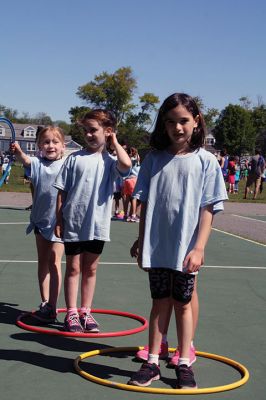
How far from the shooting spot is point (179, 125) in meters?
4.10

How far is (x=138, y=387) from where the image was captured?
3.85 metres

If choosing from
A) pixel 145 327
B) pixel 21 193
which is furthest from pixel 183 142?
pixel 21 193

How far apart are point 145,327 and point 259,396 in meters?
1.61

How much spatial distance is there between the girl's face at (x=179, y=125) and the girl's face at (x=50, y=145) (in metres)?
1.89

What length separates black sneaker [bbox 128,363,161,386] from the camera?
156 inches

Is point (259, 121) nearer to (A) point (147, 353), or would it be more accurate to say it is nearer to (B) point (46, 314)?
(B) point (46, 314)

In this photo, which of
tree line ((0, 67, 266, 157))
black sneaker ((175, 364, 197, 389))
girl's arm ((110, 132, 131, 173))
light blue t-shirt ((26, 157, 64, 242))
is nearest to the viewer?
black sneaker ((175, 364, 197, 389))

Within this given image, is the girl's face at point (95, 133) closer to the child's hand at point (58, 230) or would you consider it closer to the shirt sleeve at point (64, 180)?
the shirt sleeve at point (64, 180)

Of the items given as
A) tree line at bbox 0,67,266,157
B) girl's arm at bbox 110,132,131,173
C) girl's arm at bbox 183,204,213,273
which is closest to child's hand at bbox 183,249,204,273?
girl's arm at bbox 183,204,213,273

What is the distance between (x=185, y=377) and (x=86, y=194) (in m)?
1.80

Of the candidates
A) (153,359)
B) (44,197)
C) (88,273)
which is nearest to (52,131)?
(44,197)

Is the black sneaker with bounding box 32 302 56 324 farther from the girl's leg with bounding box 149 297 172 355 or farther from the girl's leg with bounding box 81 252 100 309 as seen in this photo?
the girl's leg with bounding box 149 297 172 355

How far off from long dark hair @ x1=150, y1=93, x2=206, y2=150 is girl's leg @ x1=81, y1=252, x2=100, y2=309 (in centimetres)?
144

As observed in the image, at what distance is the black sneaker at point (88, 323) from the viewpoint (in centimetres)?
525
